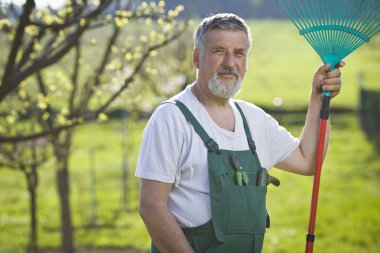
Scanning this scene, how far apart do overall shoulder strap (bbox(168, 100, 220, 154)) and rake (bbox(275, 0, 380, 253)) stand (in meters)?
0.60

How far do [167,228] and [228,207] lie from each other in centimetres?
31

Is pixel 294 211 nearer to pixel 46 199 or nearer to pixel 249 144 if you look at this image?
pixel 46 199

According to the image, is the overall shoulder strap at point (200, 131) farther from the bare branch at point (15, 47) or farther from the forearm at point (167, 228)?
the bare branch at point (15, 47)

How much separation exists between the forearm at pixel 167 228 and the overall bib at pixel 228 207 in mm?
103

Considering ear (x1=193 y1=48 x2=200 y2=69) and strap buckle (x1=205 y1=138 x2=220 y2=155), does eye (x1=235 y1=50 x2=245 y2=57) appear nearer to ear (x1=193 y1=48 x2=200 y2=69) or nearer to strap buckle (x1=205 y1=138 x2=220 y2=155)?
ear (x1=193 y1=48 x2=200 y2=69)

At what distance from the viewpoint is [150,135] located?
302 centimetres

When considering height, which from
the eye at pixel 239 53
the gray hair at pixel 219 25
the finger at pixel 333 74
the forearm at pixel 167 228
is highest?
the gray hair at pixel 219 25

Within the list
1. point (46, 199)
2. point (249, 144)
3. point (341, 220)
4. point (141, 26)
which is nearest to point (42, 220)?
point (46, 199)

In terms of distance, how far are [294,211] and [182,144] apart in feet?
36.7

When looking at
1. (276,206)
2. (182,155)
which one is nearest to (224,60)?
(182,155)

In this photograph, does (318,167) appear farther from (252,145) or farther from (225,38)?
(225,38)

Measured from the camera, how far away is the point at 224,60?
123 inches

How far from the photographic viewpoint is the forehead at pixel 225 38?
311 cm

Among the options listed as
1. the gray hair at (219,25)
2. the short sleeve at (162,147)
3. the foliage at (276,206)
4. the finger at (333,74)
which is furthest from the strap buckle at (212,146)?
the foliage at (276,206)
